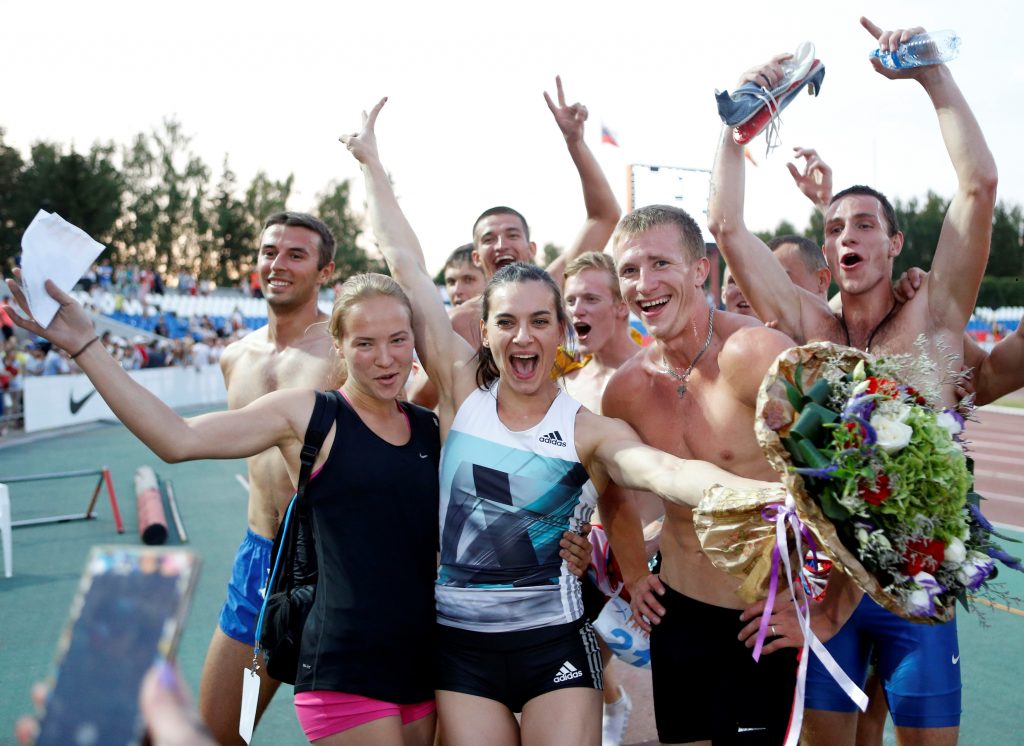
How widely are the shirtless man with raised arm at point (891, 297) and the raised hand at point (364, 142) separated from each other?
1.56 meters

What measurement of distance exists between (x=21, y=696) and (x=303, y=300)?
123 inches

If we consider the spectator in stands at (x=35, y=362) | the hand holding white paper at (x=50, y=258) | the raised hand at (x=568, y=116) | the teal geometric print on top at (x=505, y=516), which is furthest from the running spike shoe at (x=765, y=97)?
the spectator in stands at (x=35, y=362)

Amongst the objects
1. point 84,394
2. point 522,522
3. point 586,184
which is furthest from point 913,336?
point 84,394

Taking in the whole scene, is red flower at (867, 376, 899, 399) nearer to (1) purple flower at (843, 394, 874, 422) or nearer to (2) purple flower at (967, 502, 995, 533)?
(1) purple flower at (843, 394, 874, 422)

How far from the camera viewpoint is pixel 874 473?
6.77 feet

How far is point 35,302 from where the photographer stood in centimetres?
264

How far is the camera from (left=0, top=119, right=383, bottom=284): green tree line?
4956cm

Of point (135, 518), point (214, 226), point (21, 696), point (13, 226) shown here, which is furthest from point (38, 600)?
point (214, 226)

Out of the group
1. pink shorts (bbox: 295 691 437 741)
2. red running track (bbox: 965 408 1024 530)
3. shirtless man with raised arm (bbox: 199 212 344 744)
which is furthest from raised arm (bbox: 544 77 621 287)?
red running track (bbox: 965 408 1024 530)

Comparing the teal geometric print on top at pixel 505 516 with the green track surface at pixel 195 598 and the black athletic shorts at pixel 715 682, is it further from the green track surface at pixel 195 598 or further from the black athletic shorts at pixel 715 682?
the green track surface at pixel 195 598

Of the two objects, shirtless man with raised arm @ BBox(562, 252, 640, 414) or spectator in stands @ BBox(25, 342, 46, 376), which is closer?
shirtless man with raised arm @ BBox(562, 252, 640, 414)

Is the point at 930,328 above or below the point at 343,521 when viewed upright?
above

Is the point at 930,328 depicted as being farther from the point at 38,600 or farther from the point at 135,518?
the point at 135,518

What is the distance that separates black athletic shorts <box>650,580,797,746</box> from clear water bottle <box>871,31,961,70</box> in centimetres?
220
